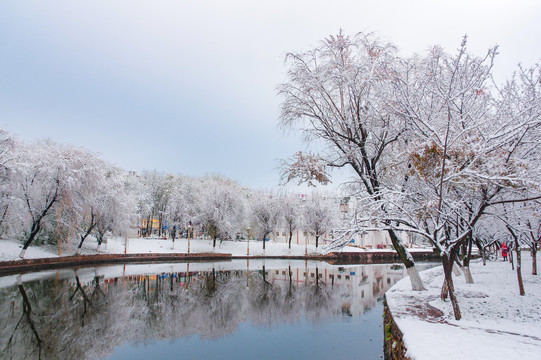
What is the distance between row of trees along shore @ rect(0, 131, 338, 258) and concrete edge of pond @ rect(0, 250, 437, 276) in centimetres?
148

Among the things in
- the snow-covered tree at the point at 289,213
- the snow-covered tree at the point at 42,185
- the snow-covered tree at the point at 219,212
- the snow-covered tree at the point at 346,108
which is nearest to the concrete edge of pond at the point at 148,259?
the snow-covered tree at the point at 42,185

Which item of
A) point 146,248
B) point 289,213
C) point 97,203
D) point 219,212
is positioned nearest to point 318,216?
point 289,213

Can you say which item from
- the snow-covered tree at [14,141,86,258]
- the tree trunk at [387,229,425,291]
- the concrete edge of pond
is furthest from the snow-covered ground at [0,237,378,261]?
the tree trunk at [387,229,425,291]

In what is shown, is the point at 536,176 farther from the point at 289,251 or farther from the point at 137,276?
the point at 289,251

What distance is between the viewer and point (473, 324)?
25.8ft

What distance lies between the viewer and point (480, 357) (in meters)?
5.53

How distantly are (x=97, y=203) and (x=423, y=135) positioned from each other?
30.2 metres

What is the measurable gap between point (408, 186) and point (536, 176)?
12.7 feet

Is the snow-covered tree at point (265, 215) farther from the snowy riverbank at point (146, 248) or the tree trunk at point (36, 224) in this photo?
the tree trunk at point (36, 224)

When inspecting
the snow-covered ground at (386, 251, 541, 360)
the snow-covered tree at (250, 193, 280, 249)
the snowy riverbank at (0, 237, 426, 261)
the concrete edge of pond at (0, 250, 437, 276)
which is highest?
the snow-covered tree at (250, 193, 280, 249)

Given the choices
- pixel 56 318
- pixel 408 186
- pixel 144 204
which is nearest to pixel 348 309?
pixel 408 186

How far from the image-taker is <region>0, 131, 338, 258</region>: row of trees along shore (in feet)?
78.4

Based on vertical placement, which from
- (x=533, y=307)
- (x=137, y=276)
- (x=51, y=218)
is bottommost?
(x=137, y=276)

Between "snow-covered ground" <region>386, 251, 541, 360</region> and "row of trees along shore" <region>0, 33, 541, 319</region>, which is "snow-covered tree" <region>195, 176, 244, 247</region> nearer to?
"row of trees along shore" <region>0, 33, 541, 319</region>
